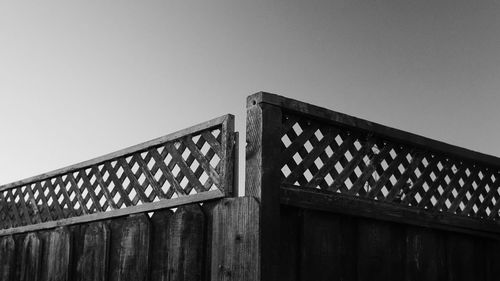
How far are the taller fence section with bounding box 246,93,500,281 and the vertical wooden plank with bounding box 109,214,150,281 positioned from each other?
3.91ft

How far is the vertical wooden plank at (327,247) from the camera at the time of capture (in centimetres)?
406

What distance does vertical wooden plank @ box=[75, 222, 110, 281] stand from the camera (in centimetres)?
513

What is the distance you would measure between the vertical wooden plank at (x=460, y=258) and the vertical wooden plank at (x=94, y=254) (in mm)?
2807

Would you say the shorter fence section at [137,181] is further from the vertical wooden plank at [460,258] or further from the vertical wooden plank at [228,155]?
the vertical wooden plank at [460,258]

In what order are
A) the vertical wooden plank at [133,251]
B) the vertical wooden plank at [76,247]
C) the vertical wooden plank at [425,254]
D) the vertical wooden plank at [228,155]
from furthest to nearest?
the vertical wooden plank at [76,247] < the vertical wooden plank at [425,254] < the vertical wooden plank at [133,251] < the vertical wooden plank at [228,155]

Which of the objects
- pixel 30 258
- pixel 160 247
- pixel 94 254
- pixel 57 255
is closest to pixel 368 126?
pixel 160 247

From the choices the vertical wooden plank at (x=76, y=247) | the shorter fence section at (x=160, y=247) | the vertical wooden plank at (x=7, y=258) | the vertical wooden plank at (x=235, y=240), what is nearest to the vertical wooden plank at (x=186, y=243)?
the shorter fence section at (x=160, y=247)

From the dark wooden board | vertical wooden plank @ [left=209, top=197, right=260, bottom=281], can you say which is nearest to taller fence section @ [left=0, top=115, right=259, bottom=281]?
vertical wooden plank @ [left=209, top=197, right=260, bottom=281]

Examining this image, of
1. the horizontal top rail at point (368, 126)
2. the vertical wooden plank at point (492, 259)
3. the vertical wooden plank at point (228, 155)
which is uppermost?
the horizontal top rail at point (368, 126)

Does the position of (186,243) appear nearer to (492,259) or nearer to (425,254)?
(425,254)

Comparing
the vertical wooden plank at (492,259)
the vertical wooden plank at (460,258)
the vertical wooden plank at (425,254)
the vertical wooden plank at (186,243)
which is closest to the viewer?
the vertical wooden plank at (186,243)

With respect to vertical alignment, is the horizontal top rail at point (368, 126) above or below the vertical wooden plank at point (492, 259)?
above

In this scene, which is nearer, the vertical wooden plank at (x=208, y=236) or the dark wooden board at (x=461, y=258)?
the vertical wooden plank at (x=208, y=236)

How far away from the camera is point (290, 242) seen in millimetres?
3984
